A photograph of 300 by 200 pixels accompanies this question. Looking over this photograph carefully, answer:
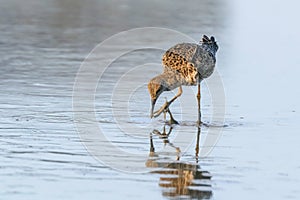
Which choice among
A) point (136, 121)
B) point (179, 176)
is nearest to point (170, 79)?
point (136, 121)

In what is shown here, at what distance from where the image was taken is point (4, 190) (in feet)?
27.1

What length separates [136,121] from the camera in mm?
12258

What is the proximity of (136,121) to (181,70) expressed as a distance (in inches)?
37.7

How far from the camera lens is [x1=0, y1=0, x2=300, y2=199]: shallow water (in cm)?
877

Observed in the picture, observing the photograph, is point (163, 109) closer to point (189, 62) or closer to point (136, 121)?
point (136, 121)

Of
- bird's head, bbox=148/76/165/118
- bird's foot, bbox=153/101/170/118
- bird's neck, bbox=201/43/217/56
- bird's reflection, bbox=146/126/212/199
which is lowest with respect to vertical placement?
bird's reflection, bbox=146/126/212/199

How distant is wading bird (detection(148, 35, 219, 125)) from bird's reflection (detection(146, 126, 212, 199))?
1.60 metres

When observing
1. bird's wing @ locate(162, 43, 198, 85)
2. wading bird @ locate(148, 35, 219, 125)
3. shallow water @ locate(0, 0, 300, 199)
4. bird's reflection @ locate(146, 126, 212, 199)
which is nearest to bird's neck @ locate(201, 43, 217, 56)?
wading bird @ locate(148, 35, 219, 125)

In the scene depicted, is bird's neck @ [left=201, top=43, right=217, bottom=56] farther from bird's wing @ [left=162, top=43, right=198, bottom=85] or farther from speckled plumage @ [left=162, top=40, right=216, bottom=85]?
bird's wing @ [left=162, top=43, right=198, bottom=85]

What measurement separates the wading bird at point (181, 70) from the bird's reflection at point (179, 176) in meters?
1.60

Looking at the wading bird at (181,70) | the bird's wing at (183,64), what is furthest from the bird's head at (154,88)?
the bird's wing at (183,64)

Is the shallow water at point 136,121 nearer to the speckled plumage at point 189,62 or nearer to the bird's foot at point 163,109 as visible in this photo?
the bird's foot at point 163,109

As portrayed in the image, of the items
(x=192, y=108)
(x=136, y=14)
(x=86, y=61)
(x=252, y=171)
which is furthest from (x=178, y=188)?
(x=136, y=14)

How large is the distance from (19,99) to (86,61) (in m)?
4.63
